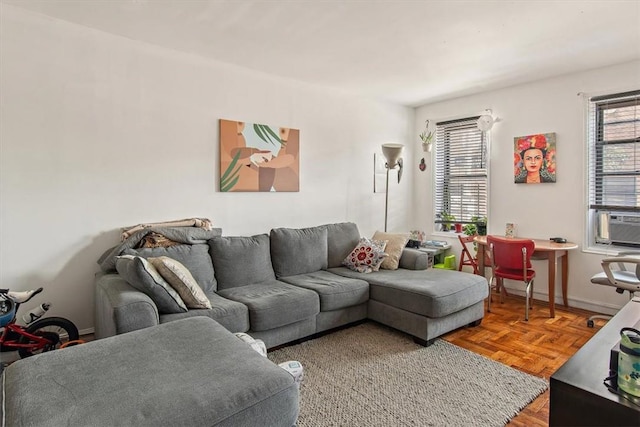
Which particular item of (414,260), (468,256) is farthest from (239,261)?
(468,256)

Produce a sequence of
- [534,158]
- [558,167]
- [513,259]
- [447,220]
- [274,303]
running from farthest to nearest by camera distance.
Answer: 1. [447,220]
2. [534,158]
3. [558,167]
4. [513,259]
5. [274,303]

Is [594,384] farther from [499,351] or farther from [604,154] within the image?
[604,154]

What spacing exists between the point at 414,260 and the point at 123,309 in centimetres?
263

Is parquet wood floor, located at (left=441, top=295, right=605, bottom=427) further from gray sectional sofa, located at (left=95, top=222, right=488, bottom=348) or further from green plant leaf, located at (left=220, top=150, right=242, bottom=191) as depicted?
green plant leaf, located at (left=220, top=150, right=242, bottom=191)

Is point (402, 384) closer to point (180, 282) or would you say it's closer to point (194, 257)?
point (180, 282)

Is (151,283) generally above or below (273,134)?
below

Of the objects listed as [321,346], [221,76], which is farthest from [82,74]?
[321,346]

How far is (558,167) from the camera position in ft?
12.7

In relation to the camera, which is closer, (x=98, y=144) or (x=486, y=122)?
(x=98, y=144)

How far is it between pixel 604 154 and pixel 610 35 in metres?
1.26

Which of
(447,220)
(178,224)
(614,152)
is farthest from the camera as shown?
(447,220)

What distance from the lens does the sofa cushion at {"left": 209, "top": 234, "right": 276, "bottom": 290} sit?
3.07 meters

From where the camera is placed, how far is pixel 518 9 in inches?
96.9

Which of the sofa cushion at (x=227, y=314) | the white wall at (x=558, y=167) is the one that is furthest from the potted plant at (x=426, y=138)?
the sofa cushion at (x=227, y=314)
